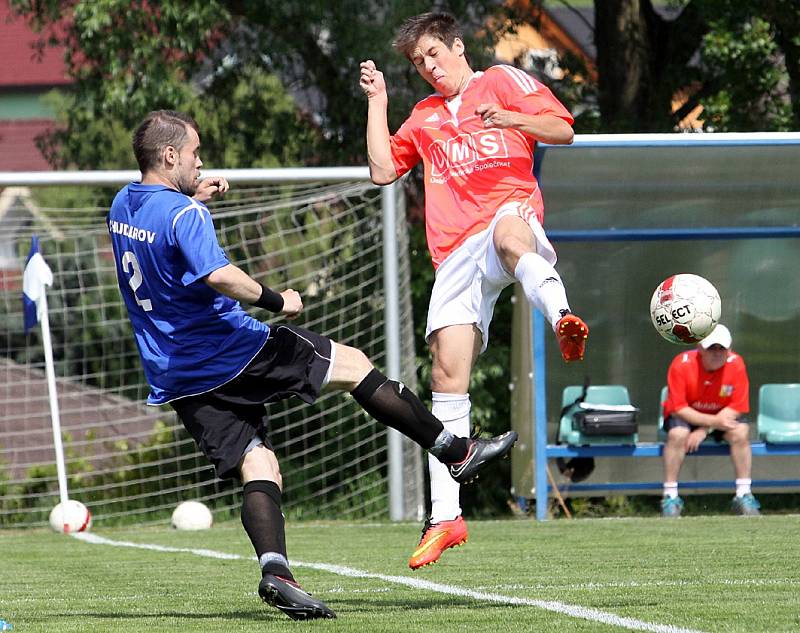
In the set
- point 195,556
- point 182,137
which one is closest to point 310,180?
point 195,556

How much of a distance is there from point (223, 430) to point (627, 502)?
29.0ft

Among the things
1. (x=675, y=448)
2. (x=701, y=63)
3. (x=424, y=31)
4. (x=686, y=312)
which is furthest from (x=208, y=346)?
(x=701, y=63)

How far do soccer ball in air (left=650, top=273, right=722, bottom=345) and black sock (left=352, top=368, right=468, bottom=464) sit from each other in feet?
4.73

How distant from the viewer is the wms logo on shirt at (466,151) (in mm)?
5961

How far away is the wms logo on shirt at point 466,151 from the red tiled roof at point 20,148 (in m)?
31.8

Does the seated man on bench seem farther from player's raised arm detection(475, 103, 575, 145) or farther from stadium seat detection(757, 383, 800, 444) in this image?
player's raised arm detection(475, 103, 575, 145)

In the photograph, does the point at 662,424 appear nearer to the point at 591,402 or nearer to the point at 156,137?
the point at 591,402

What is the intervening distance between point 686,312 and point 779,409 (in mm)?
5449

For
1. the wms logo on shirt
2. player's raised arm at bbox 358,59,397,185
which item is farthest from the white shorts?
player's raised arm at bbox 358,59,397,185

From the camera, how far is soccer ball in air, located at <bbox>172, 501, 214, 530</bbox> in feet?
33.8

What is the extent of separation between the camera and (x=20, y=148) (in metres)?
37.0

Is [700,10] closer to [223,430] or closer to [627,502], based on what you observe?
[627,502]

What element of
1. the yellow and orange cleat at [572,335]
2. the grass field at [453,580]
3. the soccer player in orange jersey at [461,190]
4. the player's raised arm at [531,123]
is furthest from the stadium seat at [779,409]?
the yellow and orange cleat at [572,335]

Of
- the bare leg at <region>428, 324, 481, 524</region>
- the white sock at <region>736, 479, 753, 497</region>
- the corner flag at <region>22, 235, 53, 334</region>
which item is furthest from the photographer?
the corner flag at <region>22, 235, 53, 334</region>
